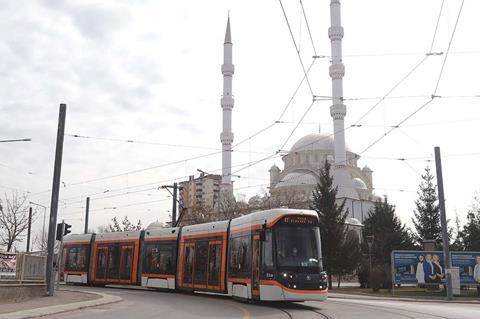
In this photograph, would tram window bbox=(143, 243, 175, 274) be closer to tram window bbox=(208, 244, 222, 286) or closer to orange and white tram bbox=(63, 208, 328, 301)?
orange and white tram bbox=(63, 208, 328, 301)

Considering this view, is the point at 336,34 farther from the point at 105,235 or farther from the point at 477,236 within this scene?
the point at 105,235

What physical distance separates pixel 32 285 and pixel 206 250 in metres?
6.32

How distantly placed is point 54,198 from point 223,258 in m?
7.04

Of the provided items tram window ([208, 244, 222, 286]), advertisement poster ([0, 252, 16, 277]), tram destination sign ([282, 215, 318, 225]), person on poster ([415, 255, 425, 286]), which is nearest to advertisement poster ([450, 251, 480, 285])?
person on poster ([415, 255, 425, 286])

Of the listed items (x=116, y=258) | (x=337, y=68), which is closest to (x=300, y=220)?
(x=116, y=258)

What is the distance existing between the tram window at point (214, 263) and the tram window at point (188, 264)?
5.33 feet

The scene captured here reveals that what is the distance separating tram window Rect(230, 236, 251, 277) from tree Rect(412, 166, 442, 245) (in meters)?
48.4

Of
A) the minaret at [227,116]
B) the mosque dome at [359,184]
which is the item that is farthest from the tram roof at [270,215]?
the mosque dome at [359,184]

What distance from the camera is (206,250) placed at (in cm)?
2044

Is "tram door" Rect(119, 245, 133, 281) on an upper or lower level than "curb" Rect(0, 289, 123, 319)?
upper

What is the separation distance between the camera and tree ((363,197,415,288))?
54844mm

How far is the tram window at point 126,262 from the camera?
25797 mm

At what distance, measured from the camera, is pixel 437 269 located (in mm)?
30906

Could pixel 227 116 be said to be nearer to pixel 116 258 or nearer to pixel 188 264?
pixel 116 258
